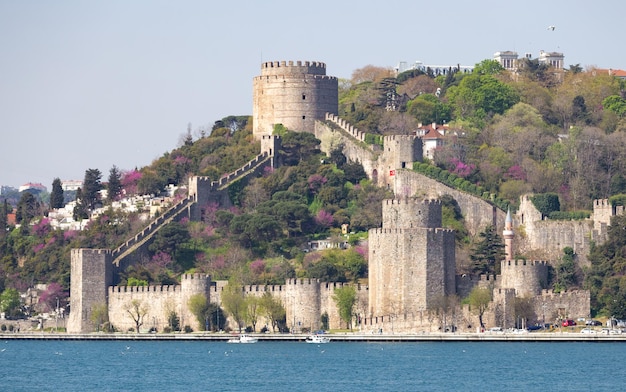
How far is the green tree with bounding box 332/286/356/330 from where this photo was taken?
95000 millimetres

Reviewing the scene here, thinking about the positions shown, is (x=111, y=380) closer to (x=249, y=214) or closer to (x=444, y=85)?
(x=249, y=214)

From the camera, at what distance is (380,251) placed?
93125mm

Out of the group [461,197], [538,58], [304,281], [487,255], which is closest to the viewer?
[304,281]

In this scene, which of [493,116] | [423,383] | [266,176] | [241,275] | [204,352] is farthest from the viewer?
[493,116]

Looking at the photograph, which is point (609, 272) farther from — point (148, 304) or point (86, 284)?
point (86, 284)

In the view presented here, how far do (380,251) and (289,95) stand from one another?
22.7m

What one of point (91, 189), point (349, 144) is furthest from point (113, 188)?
point (349, 144)

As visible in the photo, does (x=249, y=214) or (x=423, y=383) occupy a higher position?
(x=249, y=214)

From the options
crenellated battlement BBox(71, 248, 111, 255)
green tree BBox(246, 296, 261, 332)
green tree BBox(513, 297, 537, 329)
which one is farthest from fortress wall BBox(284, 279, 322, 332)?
crenellated battlement BBox(71, 248, 111, 255)

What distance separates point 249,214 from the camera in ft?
344

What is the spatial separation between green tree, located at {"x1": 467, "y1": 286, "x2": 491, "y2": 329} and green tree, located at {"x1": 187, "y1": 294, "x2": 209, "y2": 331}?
12226 mm

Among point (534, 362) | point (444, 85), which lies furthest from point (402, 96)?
point (534, 362)

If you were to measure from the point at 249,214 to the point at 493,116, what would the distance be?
61.2 ft

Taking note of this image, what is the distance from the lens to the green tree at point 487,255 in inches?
3851
